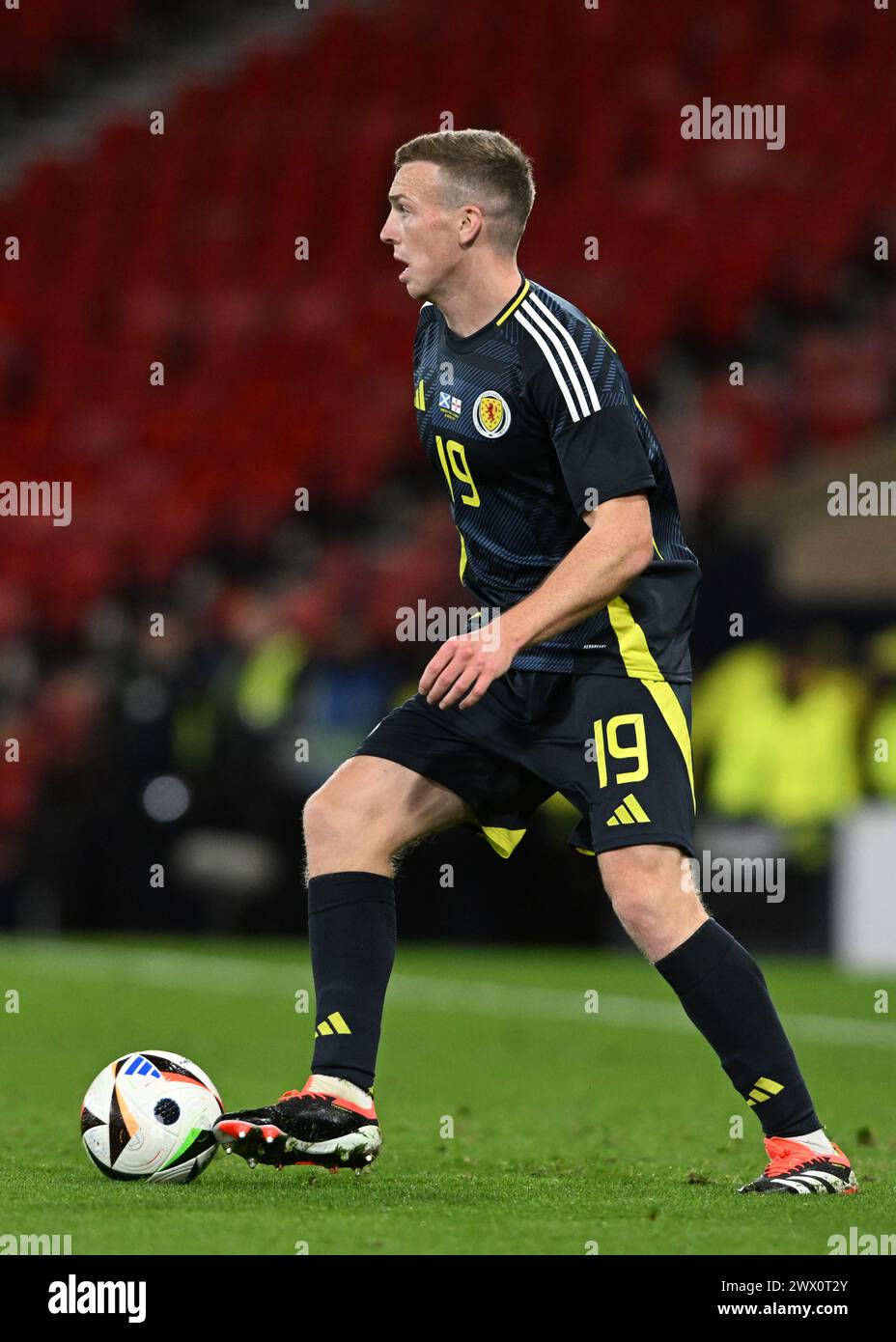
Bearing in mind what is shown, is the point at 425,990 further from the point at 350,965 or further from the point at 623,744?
the point at 623,744

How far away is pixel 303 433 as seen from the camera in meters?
15.5

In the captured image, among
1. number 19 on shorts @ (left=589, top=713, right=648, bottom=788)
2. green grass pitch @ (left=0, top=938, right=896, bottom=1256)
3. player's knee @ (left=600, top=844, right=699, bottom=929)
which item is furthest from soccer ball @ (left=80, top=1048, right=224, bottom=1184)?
number 19 on shorts @ (left=589, top=713, right=648, bottom=788)

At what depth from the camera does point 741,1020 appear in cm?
438

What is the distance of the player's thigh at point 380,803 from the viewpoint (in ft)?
15.3

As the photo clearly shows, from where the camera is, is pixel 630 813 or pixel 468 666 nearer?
pixel 468 666

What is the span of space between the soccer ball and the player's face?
1.75 metres

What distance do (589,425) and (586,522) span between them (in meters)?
0.20

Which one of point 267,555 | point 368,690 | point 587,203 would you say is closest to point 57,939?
point 368,690

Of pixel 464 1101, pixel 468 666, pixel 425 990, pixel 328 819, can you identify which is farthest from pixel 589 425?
pixel 425 990

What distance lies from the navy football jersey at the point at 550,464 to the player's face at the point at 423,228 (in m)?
0.16

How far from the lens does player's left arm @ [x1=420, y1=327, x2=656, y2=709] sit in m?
4.27

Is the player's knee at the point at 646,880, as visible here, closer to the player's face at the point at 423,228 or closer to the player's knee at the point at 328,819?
the player's knee at the point at 328,819

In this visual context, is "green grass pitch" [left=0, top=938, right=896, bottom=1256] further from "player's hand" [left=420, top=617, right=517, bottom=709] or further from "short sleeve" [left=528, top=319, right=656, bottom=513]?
"short sleeve" [left=528, top=319, right=656, bottom=513]

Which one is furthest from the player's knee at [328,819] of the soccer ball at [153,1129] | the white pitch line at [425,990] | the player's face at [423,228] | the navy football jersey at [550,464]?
the white pitch line at [425,990]
